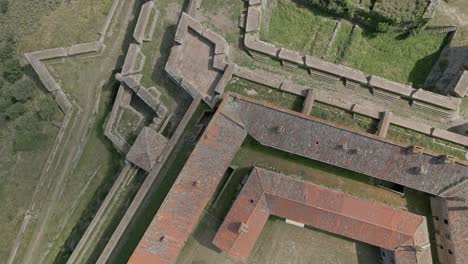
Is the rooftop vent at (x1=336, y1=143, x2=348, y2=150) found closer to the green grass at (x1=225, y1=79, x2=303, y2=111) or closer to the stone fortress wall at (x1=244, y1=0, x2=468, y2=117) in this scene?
the green grass at (x1=225, y1=79, x2=303, y2=111)

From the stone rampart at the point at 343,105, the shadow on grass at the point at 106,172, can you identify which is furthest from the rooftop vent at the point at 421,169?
the shadow on grass at the point at 106,172

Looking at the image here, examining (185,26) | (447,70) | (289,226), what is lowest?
(289,226)

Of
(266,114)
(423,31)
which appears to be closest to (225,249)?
(266,114)

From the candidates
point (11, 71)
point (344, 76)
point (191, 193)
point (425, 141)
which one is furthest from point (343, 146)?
point (11, 71)

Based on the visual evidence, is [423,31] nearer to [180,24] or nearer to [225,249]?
[180,24]

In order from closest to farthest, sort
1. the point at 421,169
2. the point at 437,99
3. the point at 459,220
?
1. the point at 421,169
2. the point at 459,220
3. the point at 437,99

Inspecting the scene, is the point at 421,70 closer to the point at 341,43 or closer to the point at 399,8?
the point at 399,8

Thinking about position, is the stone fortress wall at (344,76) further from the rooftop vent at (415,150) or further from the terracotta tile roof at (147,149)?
the terracotta tile roof at (147,149)
